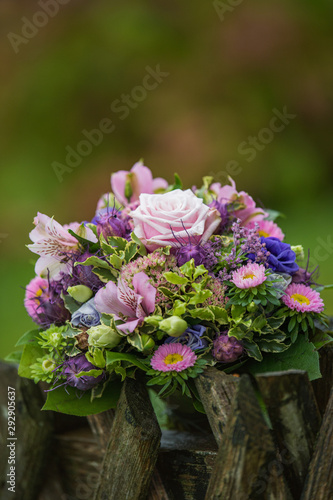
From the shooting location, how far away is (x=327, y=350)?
135cm

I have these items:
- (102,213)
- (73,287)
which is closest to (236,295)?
(73,287)

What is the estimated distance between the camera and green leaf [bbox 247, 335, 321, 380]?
121cm

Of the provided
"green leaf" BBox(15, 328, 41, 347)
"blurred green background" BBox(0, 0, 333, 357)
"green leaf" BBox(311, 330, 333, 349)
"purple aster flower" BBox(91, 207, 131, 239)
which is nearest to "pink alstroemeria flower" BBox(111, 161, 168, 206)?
"purple aster flower" BBox(91, 207, 131, 239)

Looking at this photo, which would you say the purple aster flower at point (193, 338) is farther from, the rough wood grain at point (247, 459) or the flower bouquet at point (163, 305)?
the rough wood grain at point (247, 459)

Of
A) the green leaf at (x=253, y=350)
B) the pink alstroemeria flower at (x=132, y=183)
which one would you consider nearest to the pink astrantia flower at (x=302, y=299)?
the green leaf at (x=253, y=350)

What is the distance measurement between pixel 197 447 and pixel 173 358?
0.27 meters

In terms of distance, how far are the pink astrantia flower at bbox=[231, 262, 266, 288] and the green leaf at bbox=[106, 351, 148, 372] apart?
0.27 m

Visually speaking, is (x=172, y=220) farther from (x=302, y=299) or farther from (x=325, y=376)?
(x=325, y=376)

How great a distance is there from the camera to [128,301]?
49.6 inches

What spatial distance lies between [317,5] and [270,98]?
1043mm

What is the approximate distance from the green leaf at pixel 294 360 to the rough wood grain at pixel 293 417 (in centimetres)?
12

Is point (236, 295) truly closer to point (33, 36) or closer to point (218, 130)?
point (218, 130)

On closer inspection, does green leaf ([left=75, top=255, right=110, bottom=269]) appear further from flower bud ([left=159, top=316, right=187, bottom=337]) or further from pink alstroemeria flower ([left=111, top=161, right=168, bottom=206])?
pink alstroemeria flower ([left=111, top=161, right=168, bottom=206])

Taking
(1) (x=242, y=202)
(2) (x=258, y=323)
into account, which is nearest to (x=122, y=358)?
(2) (x=258, y=323)
